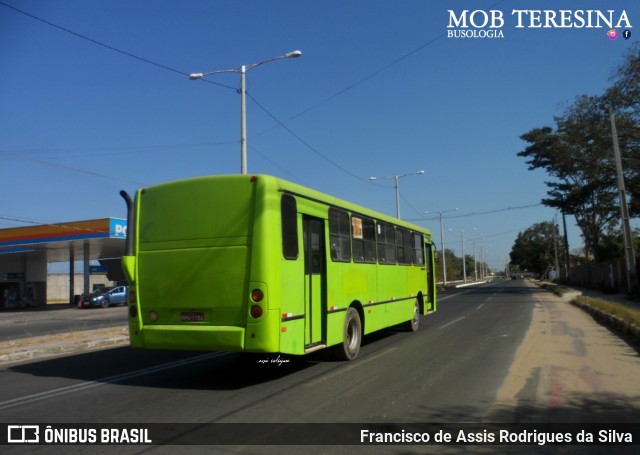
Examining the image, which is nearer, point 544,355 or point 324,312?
point 324,312

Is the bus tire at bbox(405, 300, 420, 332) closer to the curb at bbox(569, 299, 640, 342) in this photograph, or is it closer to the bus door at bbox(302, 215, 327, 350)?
the curb at bbox(569, 299, 640, 342)

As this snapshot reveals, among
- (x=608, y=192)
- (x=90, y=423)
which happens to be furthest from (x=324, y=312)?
(x=608, y=192)

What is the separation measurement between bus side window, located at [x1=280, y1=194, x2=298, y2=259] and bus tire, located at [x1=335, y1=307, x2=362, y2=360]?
249cm

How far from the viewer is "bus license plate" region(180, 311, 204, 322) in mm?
8094

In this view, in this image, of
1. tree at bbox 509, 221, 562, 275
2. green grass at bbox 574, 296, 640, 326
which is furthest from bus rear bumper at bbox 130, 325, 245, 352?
tree at bbox 509, 221, 562, 275

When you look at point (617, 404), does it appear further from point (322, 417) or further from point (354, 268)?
point (354, 268)

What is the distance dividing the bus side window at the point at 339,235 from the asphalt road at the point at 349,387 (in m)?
2.03

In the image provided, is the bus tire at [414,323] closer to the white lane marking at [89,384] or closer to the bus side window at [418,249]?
the bus side window at [418,249]

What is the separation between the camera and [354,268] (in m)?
10.7

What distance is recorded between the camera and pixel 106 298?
41.3 meters

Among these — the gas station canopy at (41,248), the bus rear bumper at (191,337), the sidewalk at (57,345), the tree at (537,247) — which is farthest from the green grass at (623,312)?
the tree at (537,247)

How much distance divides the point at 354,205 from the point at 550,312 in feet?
46.6

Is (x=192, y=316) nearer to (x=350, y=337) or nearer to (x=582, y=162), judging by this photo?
(x=350, y=337)

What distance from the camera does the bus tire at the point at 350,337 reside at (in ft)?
33.6
